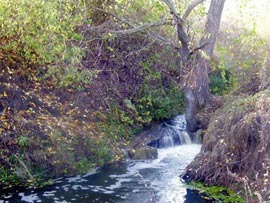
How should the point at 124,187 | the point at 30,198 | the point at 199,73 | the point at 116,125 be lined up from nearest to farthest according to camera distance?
the point at 30,198 → the point at 124,187 → the point at 116,125 → the point at 199,73

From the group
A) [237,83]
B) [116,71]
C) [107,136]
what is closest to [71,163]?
[107,136]

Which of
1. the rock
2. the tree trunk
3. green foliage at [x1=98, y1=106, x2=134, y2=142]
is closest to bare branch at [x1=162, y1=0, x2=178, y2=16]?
the tree trunk

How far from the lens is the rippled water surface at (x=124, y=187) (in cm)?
876

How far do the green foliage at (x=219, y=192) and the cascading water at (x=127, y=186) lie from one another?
230mm

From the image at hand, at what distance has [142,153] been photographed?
11.8 m

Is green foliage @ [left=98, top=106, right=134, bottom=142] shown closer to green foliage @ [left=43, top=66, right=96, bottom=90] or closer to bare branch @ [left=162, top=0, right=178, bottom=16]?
green foliage @ [left=43, top=66, right=96, bottom=90]

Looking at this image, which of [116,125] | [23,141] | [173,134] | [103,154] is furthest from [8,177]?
[173,134]

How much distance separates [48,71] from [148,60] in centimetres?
384

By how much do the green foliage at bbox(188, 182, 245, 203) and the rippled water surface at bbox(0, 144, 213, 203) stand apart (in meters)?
0.23

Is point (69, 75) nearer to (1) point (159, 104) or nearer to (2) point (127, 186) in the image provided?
(2) point (127, 186)

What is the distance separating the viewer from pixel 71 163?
1051 centimetres

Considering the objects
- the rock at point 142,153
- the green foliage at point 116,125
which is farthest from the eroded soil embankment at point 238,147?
the green foliage at point 116,125

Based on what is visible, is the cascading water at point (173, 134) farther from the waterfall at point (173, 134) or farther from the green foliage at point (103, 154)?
the green foliage at point (103, 154)

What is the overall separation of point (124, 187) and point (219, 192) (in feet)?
6.41
